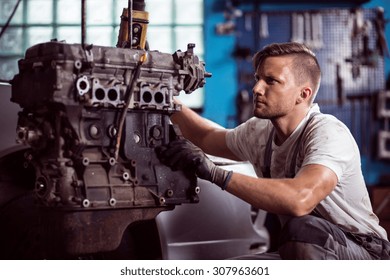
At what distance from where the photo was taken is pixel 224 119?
6738 millimetres

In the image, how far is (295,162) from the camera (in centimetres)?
224

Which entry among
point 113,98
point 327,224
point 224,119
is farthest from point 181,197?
point 224,119

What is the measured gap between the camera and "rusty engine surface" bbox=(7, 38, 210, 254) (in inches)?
65.2

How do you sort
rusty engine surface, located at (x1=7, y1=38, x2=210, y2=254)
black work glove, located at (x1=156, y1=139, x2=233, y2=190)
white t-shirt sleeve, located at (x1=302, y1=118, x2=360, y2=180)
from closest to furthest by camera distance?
rusty engine surface, located at (x1=7, y1=38, x2=210, y2=254), black work glove, located at (x1=156, y1=139, x2=233, y2=190), white t-shirt sleeve, located at (x1=302, y1=118, x2=360, y2=180)

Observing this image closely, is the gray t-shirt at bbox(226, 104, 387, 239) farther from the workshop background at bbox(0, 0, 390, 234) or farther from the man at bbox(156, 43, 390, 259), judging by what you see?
the workshop background at bbox(0, 0, 390, 234)

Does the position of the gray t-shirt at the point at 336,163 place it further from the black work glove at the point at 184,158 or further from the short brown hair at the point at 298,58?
the black work glove at the point at 184,158

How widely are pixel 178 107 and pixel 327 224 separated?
668mm

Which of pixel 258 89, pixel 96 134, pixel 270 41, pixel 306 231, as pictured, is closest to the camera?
pixel 96 134

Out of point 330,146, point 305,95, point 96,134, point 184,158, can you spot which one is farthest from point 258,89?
point 96,134

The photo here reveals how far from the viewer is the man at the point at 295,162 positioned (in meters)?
1.94

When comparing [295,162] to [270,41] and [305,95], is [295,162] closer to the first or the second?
[305,95]

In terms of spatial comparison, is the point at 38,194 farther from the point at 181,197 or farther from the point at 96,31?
the point at 96,31

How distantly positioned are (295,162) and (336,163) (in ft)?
0.69

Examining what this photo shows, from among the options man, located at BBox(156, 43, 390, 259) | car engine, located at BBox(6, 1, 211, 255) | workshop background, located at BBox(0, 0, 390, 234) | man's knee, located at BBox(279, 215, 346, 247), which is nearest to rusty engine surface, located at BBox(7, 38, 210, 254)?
car engine, located at BBox(6, 1, 211, 255)
